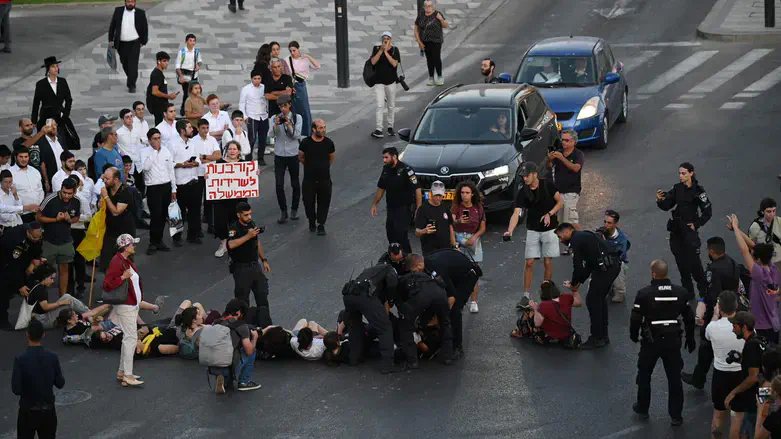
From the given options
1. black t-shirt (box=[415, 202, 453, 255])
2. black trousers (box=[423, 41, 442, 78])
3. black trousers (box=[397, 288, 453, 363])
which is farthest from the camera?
black trousers (box=[423, 41, 442, 78])

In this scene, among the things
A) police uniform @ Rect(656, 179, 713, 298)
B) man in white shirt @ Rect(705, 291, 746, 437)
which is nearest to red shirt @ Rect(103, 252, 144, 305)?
man in white shirt @ Rect(705, 291, 746, 437)

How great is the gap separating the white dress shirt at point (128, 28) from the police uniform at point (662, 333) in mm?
17318

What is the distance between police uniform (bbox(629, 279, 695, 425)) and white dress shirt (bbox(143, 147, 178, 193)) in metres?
8.85

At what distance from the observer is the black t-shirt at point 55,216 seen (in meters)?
16.9

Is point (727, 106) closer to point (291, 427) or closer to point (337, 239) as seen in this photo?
point (337, 239)

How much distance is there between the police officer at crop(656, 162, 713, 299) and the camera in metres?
15.6

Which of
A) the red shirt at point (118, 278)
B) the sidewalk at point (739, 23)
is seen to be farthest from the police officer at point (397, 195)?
the sidewalk at point (739, 23)

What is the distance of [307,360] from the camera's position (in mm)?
14742

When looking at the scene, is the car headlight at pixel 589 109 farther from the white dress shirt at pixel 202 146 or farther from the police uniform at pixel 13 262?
the police uniform at pixel 13 262

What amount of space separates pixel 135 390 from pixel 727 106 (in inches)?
629

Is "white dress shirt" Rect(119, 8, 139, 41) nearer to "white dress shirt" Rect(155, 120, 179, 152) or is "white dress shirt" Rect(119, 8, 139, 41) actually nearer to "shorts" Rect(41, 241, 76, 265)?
"white dress shirt" Rect(155, 120, 179, 152)

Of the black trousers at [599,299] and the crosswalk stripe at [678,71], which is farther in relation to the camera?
the crosswalk stripe at [678,71]

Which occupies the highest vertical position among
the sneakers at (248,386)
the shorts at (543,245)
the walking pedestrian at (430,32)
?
the walking pedestrian at (430,32)

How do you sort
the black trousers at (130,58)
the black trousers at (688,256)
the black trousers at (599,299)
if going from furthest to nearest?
the black trousers at (130,58) < the black trousers at (688,256) < the black trousers at (599,299)
